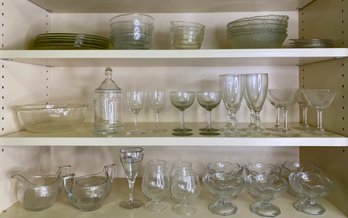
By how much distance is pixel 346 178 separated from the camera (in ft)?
2.94

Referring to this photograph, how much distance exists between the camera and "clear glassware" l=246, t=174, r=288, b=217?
36.5 inches

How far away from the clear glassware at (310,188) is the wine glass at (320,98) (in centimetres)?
19

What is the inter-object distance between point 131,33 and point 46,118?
42 cm

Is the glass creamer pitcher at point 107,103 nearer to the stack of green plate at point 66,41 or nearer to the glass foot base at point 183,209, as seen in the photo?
the stack of green plate at point 66,41

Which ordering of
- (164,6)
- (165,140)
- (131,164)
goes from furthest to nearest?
(164,6) < (131,164) < (165,140)

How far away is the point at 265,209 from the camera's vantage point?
94 cm

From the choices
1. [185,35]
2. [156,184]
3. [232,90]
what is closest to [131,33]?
[185,35]

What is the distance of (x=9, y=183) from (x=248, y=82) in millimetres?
926

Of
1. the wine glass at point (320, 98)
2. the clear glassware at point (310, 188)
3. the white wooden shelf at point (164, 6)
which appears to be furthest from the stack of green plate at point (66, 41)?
the clear glassware at point (310, 188)

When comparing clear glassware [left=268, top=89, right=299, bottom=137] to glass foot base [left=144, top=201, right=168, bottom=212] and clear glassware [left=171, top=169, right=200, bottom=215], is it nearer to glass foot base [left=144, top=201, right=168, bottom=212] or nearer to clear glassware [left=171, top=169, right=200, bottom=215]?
clear glassware [left=171, top=169, right=200, bottom=215]

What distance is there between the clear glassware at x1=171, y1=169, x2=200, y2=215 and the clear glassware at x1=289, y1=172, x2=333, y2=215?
365mm

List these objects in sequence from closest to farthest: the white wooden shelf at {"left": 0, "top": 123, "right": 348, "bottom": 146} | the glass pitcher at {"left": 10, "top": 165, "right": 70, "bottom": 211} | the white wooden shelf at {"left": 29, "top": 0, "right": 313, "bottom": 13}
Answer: the white wooden shelf at {"left": 0, "top": 123, "right": 348, "bottom": 146}, the glass pitcher at {"left": 10, "top": 165, "right": 70, "bottom": 211}, the white wooden shelf at {"left": 29, "top": 0, "right": 313, "bottom": 13}

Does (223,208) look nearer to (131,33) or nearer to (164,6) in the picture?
(131,33)

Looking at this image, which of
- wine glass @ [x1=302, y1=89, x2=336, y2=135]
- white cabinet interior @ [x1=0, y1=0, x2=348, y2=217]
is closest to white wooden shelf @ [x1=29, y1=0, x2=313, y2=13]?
white cabinet interior @ [x1=0, y1=0, x2=348, y2=217]
